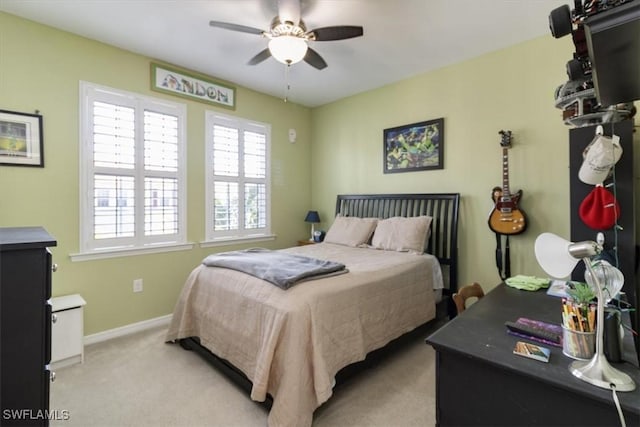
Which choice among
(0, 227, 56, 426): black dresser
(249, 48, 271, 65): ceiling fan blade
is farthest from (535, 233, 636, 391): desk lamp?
(249, 48, 271, 65): ceiling fan blade

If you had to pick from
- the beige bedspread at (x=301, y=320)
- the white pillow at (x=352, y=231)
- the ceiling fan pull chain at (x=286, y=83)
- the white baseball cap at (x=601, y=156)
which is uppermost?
the ceiling fan pull chain at (x=286, y=83)

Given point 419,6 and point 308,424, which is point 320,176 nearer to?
point 419,6

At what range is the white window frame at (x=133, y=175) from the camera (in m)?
2.80

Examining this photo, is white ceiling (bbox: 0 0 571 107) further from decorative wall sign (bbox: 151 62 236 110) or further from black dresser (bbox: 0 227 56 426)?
black dresser (bbox: 0 227 56 426)

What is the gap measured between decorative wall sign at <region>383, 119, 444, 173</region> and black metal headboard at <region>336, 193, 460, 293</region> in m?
0.37

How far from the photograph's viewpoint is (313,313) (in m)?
1.79

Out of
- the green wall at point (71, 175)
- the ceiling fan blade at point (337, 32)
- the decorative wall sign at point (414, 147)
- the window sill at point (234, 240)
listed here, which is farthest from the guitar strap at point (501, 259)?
the green wall at point (71, 175)

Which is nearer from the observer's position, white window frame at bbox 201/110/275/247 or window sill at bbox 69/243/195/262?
window sill at bbox 69/243/195/262

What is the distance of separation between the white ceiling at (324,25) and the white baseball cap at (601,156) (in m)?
1.45

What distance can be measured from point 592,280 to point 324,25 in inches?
100

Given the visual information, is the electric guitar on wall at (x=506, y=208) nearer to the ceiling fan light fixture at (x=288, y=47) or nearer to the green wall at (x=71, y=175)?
the ceiling fan light fixture at (x=288, y=47)

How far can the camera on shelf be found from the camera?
95 centimetres

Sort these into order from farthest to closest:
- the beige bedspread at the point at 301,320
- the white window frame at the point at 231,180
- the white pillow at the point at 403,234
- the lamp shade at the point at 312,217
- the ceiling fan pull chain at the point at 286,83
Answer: the lamp shade at the point at 312,217 → the white window frame at the point at 231,180 → the ceiling fan pull chain at the point at 286,83 → the white pillow at the point at 403,234 → the beige bedspread at the point at 301,320

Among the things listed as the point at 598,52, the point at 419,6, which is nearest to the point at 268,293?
the point at 598,52
